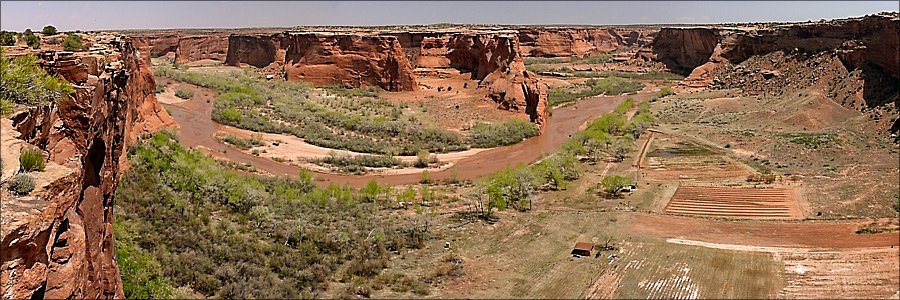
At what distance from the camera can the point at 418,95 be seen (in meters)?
51.7

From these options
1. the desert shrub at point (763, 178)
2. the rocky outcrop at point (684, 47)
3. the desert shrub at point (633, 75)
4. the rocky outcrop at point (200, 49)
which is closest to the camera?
the desert shrub at point (763, 178)

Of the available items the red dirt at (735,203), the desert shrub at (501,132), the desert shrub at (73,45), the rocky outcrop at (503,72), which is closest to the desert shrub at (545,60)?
the rocky outcrop at (503,72)

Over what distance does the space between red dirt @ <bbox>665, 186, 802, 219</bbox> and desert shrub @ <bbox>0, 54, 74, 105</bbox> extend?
21.5 m

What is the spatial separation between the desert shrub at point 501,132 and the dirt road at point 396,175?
544mm

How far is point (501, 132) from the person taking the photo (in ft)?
140

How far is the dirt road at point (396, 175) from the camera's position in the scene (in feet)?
107

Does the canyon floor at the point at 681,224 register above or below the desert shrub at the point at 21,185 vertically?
below

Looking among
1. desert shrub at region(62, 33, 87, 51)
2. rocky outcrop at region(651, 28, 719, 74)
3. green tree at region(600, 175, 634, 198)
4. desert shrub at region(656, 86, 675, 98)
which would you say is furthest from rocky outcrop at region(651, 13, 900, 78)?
desert shrub at region(62, 33, 87, 51)

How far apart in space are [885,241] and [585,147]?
20469mm

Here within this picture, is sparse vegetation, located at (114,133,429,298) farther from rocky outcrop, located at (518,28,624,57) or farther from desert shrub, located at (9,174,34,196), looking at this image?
rocky outcrop, located at (518,28,624,57)

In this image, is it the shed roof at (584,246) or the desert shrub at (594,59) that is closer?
the shed roof at (584,246)

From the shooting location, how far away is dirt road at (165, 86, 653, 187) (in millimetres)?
32719

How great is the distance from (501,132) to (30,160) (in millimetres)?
36700

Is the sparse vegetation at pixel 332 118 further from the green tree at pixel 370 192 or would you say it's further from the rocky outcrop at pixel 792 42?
the rocky outcrop at pixel 792 42
